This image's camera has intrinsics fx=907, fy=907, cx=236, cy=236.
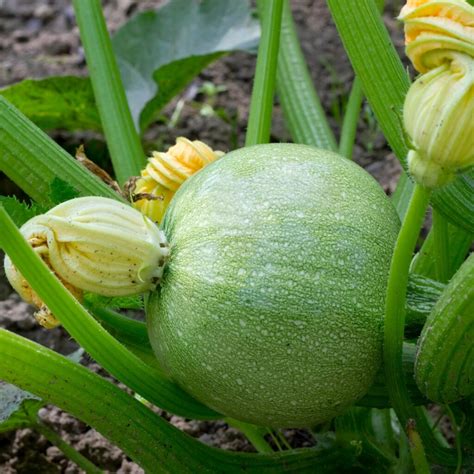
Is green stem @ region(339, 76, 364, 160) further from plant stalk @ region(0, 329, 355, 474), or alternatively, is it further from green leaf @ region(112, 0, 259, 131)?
plant stalk @ region(0, 329, 355, 474)

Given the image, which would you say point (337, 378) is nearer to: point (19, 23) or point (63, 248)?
point (63, 248)

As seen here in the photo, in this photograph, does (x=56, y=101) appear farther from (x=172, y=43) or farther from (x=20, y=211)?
(x=20, y=211)

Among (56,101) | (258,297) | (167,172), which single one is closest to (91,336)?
(258,297)

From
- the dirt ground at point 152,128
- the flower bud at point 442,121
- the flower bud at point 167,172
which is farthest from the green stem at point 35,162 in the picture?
the flower bud at point 442,121

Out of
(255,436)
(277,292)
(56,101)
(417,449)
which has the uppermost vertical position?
(277,292)

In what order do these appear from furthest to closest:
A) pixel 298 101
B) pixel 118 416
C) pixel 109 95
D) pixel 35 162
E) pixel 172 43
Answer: pixel 172 43
pixel 298 101
pixel 109 95
pixel 35 162
pixel 118 416

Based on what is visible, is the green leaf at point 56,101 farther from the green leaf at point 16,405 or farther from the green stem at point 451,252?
the green stem at point 451,252

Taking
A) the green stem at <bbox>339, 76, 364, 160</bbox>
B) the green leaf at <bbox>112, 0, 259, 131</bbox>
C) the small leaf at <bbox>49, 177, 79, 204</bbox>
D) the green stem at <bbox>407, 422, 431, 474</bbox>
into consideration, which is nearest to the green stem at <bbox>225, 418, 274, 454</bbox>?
the green stem at <bbox>407, 422, 431, 474</bbox>
